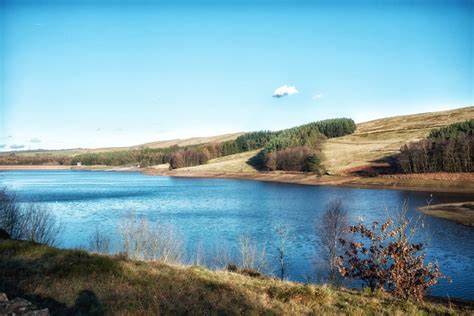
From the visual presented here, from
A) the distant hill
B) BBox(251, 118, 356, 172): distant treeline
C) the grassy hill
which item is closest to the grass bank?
the grassy hill

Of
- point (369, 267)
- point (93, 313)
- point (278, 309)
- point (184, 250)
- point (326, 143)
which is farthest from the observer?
point (326, 143)

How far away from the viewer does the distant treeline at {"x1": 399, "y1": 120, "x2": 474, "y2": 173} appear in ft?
267

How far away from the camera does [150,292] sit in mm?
11508

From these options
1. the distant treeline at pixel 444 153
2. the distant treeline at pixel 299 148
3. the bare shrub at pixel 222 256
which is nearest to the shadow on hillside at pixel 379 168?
the distant treeline at pixel 444 153

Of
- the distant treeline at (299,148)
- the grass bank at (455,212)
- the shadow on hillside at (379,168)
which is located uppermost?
the distant treeline at (299,148)

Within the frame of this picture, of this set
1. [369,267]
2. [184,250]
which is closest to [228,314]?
[369,267]

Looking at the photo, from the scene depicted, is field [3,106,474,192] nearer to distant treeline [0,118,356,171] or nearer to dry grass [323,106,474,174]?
dry grass [323,106,474,174]

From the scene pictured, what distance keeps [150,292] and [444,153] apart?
85.7 metres

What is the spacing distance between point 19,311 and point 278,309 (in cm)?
658

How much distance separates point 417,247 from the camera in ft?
49.1

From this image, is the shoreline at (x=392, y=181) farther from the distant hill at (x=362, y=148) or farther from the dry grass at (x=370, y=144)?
the dry grass at (x=370, y=144)

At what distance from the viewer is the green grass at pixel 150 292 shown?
1038 centimetres

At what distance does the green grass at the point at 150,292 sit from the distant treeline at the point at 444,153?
7843 centimetres

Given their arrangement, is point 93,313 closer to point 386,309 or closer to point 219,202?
point 386,309
